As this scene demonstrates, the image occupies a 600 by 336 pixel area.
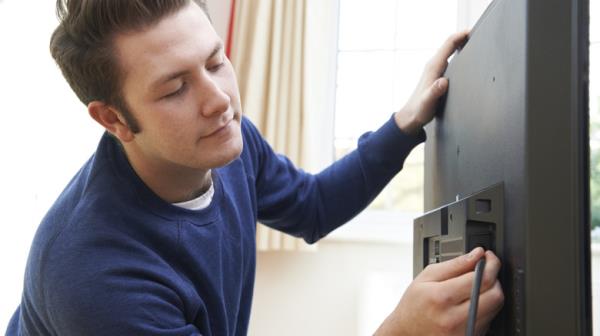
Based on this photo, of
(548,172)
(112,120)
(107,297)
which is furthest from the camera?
(112,120)

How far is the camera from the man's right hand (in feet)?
1.90

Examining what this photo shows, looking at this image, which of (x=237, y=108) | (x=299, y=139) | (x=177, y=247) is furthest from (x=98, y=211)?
(x=299, y=139)

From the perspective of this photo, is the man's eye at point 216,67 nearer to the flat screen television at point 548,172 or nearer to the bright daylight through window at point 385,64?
the flat screen television at point 548,172

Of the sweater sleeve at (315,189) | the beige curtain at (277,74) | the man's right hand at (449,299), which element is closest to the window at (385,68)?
the beige curtain at (277,74)

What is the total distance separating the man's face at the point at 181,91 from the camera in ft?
2.87

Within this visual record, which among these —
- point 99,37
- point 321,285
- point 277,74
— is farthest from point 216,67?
point 321,285

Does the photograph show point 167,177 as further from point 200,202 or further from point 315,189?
point 315,189

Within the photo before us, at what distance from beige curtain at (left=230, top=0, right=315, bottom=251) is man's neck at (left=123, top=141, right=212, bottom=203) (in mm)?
1385

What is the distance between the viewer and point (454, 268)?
2.08ft

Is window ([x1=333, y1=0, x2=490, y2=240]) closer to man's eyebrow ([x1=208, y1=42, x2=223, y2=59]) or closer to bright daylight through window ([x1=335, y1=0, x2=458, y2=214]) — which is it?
bright daylight through window ([x1=335, y1=0, x2=458, y2=214])

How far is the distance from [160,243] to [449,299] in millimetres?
475

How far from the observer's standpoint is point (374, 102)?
263 centimetres

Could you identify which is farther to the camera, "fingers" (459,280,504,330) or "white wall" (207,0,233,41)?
"white wall" (207,0,233,41)

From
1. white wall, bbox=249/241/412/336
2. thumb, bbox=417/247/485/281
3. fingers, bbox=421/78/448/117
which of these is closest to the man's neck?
fingers, bbox=421/78/448/117
